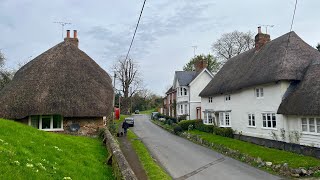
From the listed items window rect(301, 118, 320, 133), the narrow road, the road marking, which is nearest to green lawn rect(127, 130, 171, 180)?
the narrow road

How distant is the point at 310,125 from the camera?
19844mm

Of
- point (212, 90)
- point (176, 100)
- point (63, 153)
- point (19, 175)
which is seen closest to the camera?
point (19, 175)

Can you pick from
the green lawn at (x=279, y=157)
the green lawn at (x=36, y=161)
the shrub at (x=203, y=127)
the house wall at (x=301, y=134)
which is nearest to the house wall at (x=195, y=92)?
the shrub at (x=203, y=127)

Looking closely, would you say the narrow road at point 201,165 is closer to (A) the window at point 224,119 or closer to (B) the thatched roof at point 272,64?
(B) the thatched roof at point 272,64

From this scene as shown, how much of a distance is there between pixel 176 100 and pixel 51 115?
30.2 m

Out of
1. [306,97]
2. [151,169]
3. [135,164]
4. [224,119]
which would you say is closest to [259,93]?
[306,97]

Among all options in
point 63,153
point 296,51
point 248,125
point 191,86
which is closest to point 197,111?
point 191,86

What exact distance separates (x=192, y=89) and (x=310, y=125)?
26767 millimetres

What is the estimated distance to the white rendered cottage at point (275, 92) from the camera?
20.2 metres

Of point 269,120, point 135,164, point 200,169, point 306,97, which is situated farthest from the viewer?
point 269,120

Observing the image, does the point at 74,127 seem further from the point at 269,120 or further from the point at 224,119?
the point at 224,119

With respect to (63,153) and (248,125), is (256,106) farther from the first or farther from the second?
(63,153)

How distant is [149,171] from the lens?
15898mm

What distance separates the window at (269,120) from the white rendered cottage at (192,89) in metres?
19.8
